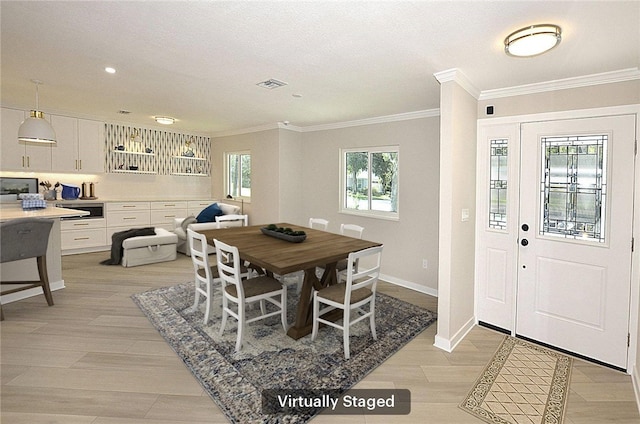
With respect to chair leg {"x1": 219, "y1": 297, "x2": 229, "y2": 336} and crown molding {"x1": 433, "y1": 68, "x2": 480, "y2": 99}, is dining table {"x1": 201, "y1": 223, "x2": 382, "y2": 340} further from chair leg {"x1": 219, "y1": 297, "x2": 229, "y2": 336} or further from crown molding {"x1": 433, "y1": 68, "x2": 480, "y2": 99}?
crown molding {"x1": 433, "y1": 68, "x2": 480, "y2": 99}

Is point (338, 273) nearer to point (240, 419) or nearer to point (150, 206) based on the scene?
point (240, 419)

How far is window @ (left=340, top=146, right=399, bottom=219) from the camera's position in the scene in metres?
4.96

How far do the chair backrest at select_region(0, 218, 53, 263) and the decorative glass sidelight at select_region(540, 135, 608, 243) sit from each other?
5.12 metres

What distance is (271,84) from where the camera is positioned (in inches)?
133

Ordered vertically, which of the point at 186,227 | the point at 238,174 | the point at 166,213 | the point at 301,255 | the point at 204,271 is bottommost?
the point at 204,271

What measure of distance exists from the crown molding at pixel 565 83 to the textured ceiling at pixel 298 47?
0.28ft

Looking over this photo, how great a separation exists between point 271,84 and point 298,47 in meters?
1.01

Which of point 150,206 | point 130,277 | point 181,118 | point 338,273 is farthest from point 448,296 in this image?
point 150,206

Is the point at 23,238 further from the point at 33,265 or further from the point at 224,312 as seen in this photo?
the point at 224,312

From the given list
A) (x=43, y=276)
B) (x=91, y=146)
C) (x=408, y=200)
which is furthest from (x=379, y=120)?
(x=91, y=146)

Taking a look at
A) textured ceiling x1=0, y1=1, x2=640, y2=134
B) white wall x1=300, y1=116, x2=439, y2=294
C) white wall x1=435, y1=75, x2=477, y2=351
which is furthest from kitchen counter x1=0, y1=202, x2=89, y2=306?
white wall x1=435, y1=75, x2=477, y2=351

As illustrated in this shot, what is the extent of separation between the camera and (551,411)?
2.17m

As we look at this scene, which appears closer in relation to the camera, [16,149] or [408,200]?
[408,200]

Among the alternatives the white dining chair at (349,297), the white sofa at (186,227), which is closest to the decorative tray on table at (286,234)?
the white dining chair at (349,297)
